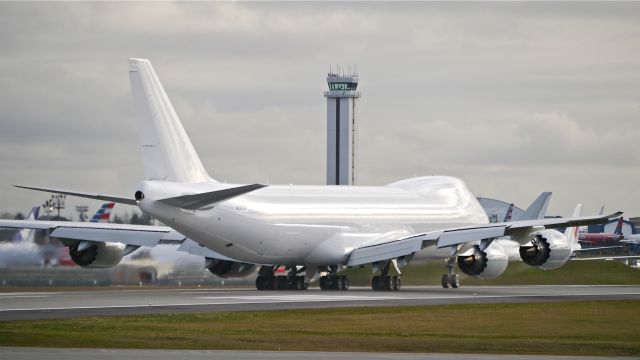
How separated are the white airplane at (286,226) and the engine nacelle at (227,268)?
0.06 m

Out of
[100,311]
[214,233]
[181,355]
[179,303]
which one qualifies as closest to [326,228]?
[214,233]

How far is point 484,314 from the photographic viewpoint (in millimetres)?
42281

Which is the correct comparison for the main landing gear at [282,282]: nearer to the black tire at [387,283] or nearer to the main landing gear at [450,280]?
the black tire at [387,283]

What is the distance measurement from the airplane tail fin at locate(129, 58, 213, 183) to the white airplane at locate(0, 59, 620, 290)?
0.13ft

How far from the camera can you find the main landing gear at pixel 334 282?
60469 millimetres

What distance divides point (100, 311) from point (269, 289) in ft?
69.5

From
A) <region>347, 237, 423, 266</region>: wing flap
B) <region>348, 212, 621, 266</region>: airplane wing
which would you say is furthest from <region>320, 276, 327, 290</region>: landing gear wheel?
<region>348, 212, 621, 266</region>: airplane wing

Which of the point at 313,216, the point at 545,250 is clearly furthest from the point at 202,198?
the point at 545,250

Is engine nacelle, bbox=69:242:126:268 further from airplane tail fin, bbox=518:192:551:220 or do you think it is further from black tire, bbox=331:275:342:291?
airplane tail fin, bbox=518:192:551:220

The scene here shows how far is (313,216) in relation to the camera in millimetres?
60812

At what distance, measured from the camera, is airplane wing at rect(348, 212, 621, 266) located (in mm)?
54156

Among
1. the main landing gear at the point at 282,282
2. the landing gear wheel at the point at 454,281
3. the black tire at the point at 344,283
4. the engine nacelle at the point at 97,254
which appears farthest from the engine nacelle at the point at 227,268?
the landing gear wheel at the point at 454,281

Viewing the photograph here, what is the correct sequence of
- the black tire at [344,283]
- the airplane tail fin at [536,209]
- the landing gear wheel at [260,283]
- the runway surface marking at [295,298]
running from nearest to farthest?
the runway surface marking at [295,298], the black tire at [344,283], the landing gear wheel at [260,283], the airplane tail fin at [536,209]

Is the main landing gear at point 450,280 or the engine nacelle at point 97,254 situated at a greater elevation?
the engine nacelle at point 97,254
